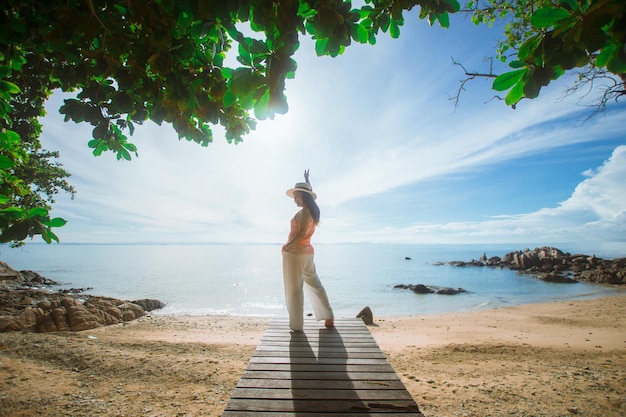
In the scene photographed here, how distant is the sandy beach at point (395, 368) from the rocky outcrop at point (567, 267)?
2694cm

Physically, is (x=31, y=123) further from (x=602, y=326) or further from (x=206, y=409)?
(x=602, y=326)

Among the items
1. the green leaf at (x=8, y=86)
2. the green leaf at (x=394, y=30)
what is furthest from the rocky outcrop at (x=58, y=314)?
the green leaf at (x=394, y=30)

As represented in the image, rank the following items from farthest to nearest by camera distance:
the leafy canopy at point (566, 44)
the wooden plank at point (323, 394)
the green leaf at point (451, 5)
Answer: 1. the wooden plank at point (323, 394)
2. the green leaf at point (451, 5)
3. the leafy canopy at point (566, 44)

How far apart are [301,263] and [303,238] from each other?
0.41 m

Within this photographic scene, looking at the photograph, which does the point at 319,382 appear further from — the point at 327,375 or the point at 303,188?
the point at 303,188

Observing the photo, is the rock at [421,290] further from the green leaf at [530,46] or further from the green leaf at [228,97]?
the green leaf at [228,97]

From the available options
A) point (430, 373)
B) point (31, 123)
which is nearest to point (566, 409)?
point (430, 373)

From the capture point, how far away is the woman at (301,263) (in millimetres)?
4582

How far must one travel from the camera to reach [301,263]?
181 inches

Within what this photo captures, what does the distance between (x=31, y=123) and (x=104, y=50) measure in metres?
3.45

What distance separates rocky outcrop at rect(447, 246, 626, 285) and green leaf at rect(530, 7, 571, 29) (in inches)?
1602

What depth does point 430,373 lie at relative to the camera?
672cm

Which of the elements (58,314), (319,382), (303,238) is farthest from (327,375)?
(58,314)

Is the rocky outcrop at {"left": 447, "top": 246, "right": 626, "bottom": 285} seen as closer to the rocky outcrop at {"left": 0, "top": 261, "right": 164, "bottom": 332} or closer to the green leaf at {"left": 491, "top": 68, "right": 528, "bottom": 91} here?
the green leaf at {"left": 491, "top": 68, "right": 528, "bottom": 91}
